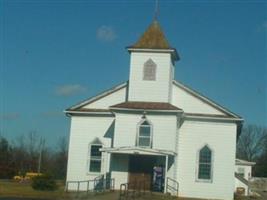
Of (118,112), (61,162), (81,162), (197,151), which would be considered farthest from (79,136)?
(61,162)

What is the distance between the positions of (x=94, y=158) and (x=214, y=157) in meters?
8.24

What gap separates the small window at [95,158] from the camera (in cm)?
4219

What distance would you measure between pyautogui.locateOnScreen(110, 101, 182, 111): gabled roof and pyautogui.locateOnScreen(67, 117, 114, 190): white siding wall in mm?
2527

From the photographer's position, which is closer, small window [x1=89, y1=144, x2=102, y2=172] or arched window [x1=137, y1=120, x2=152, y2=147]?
arched window [x1=137, y1=120, x2=152, y2=147]

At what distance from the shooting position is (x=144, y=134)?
39531 mm

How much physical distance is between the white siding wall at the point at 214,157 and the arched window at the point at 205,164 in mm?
282

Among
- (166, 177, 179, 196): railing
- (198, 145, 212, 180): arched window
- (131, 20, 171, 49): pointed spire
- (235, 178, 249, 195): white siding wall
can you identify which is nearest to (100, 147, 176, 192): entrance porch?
(166, 177, 179, 196): railing

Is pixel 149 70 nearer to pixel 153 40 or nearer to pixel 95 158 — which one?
pixel 153 40

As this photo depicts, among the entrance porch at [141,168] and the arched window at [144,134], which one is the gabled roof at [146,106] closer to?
the arched window at [144,134]

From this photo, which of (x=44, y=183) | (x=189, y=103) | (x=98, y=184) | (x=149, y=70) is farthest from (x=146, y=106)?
(x=44, y=183)

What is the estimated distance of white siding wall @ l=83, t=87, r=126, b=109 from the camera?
141 ft

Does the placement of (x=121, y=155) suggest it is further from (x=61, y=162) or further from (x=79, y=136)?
(x=61, y=162)

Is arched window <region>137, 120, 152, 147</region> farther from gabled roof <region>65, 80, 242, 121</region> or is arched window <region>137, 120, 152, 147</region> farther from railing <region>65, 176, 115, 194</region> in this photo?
railing <region>65, 176, 115, 194</region>

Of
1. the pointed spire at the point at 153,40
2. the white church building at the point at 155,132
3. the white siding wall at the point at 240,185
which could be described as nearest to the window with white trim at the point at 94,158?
the white church building at the point at 155,132
